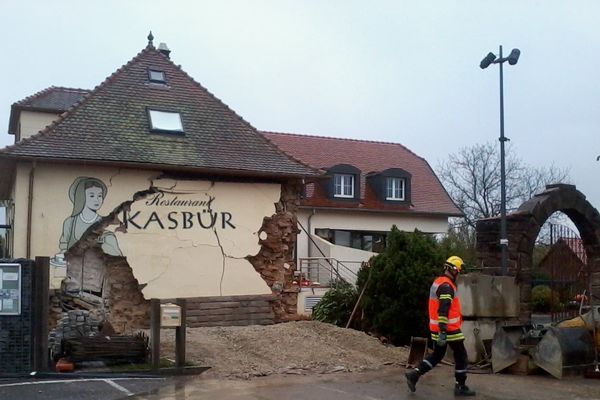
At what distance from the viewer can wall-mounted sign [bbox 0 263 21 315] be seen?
40.1 feet

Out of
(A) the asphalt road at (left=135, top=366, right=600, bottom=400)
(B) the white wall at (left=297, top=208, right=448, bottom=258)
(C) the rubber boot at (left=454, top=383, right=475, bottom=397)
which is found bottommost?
(A) the asphalt road at (left=135, top=366, right=600, bottom=400)

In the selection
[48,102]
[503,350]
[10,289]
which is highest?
[48,102]

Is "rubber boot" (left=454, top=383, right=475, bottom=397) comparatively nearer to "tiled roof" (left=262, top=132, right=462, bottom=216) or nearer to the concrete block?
the concrete block

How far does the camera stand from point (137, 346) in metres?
13.2

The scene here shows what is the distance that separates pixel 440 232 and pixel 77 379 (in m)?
29.7

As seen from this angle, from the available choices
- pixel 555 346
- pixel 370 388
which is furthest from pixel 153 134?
pixel 555 346

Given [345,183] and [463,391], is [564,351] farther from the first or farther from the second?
[345,183]

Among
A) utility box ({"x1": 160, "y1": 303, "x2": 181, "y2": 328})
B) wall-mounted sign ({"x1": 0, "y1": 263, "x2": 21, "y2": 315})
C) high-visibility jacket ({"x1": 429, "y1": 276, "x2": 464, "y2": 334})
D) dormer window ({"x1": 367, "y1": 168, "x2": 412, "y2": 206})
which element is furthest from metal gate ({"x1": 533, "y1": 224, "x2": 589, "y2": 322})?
dormer window ({"x1": 367, "y1": 168, "x2": 412, "y2": 206})

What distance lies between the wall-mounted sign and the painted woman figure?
19.5 feet

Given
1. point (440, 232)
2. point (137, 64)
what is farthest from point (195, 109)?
point (440, 232)

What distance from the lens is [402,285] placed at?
53.5 ft

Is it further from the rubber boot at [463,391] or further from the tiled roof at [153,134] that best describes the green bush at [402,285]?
the rubber boot at [463,391]

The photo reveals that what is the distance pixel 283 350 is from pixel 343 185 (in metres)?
24.2

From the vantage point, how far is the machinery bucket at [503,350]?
13406 millimetres
